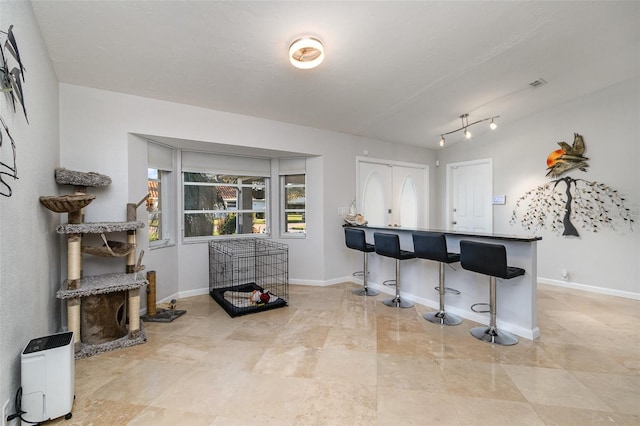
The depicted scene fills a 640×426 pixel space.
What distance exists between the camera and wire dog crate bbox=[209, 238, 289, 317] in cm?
358

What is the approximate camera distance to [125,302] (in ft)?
8.71

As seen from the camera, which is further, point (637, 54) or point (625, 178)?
point (625, 178)

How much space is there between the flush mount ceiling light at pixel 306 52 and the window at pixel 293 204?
7.52 ft

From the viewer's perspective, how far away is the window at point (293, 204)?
15.2 feet

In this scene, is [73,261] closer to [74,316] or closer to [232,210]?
[74,316]

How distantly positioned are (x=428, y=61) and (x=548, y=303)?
11.2ft

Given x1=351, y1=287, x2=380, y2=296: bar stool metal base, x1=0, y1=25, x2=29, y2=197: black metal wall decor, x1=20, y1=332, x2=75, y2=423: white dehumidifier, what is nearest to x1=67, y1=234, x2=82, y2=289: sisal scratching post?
x1=20, y1=332, x2=75, y2=423: white dehumidifier

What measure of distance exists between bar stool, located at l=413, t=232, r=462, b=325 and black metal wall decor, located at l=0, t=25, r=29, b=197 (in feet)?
10.6

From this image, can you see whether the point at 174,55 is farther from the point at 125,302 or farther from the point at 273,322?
the point at 273,322

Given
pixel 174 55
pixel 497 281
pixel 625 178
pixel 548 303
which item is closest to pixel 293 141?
pixel 174 55

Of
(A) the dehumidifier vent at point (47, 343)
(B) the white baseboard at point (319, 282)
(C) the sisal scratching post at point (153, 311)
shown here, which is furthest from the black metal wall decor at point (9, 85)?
(B) the white baseboard at point (319, 282)

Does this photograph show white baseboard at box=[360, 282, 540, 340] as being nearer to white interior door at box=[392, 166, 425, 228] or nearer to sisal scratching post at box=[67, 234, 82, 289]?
white interior door at box=[392, 166, 425, 228]

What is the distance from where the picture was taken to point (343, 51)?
8.27 feet

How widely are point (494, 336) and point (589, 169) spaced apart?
333 cm
